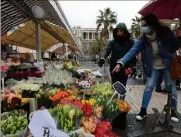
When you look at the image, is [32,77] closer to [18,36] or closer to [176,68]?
[176,68]

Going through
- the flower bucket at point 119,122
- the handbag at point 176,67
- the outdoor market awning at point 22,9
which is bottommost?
the flower bucket at point 119,122

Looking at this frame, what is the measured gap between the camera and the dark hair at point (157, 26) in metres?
5.55

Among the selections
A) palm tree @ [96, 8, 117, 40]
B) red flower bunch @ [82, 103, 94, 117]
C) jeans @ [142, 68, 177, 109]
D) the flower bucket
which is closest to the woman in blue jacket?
jeans @ [142, 68, 177, 109]

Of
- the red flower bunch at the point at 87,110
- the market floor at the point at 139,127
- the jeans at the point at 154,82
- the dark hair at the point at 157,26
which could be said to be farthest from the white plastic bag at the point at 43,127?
the jeans at the point at 154,82

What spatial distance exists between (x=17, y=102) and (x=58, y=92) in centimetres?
65

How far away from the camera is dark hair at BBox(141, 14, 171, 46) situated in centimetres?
555

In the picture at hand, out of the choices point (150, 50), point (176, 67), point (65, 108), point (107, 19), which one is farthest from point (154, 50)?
point (107, 19)

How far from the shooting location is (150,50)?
18.8 feet

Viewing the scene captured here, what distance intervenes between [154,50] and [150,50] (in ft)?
0.24

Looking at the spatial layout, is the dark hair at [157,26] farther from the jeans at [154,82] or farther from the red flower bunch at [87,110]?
the red flower bunch at [87,110]

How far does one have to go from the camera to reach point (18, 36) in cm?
1744

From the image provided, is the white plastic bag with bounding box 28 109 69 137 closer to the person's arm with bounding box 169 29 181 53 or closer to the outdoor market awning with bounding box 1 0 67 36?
the person's arm with bounding box 169 29 181 53

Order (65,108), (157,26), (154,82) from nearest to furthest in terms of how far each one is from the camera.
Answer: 1. (65,108)
2. (157,26)
3. (154,82)

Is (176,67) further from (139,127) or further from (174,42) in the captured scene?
(139,127)
